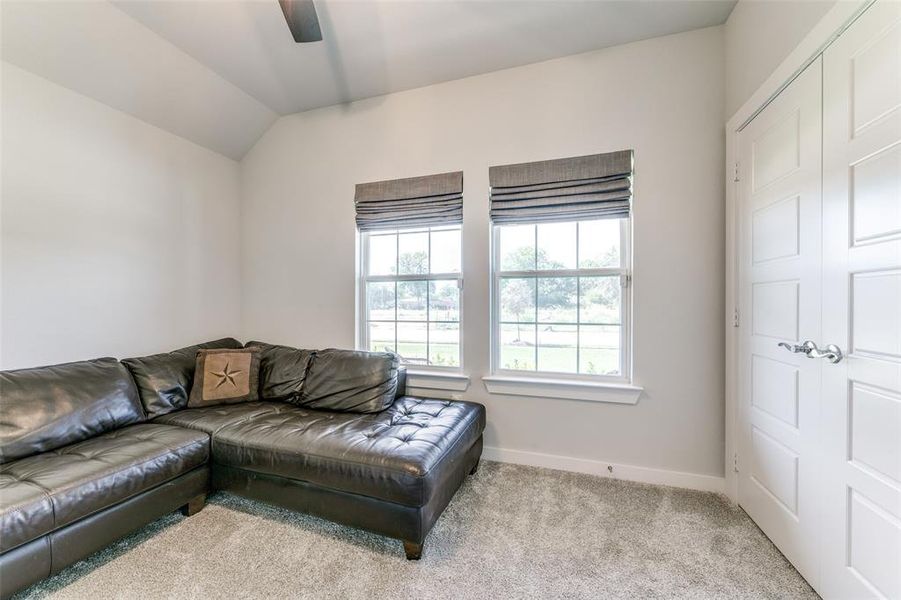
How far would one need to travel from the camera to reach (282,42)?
2201 mm

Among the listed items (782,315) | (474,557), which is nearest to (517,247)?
(782,315)

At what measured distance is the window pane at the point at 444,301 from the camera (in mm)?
2613

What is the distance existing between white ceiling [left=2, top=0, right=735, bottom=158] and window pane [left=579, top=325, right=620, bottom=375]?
178 centimetres

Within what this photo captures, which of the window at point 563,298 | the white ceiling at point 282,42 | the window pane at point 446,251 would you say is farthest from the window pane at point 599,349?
the white ceiling at point 282,42

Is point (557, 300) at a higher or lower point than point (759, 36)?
lower

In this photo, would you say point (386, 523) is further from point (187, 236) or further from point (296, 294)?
point (187, 236)

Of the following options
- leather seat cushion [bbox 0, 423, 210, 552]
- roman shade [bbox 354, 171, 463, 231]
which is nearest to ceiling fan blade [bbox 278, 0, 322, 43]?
roman shade [bbox 354, 171, 463, 231]

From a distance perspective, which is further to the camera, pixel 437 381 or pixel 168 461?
pixel 437 381

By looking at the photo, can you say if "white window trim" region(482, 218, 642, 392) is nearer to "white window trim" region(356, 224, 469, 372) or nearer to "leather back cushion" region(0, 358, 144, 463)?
"white window trim" region(356, 224, 469, 372)

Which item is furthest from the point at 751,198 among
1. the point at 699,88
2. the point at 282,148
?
the point at 282,148

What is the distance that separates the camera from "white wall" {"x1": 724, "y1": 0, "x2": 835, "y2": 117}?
1389mm

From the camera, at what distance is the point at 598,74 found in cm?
222

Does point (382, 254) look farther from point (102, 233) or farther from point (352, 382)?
point (102, 233)

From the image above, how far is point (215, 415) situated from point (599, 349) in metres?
2.44
